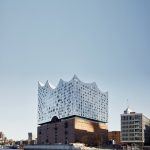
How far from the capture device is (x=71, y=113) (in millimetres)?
142875

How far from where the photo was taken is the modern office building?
A: 13838cm

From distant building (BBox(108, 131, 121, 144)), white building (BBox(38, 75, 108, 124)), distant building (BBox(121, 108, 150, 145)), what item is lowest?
distant building (BBox(108, 131, 121, 144))

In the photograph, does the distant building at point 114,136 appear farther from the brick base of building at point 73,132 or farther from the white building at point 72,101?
the white building at point 72,101

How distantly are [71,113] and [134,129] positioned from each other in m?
28.8

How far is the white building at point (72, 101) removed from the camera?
145500mm

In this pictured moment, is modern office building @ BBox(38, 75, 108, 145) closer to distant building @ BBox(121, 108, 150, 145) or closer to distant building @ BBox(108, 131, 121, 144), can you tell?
distant building @ BBox(108, 131, 121, 144)

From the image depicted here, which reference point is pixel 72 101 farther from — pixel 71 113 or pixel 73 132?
pixel 73 132

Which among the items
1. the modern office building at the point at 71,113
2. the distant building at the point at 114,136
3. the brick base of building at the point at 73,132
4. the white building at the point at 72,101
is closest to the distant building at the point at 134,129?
the brick base of building at the point at 73,132

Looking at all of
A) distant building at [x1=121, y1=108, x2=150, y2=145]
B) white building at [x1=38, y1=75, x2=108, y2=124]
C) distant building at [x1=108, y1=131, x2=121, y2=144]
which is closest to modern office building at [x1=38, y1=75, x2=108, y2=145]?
white building at [x1=38, y1=75, x2=108, y2=124]

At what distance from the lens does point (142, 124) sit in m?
133

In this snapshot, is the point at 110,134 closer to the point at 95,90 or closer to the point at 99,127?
the point at 99,127

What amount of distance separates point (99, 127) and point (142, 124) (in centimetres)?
2758

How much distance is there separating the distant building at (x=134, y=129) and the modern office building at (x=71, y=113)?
1353 centimetres

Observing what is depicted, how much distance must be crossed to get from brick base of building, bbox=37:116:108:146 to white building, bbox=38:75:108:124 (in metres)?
3.71
